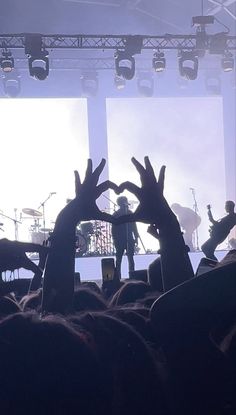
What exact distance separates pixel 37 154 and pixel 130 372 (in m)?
13.0

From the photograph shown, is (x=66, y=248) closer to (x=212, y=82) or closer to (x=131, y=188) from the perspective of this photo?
(x=131, y=188)

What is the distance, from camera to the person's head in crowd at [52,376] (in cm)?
112

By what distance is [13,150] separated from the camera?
13766 mm

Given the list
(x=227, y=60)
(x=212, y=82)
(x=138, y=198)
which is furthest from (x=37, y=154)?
(x=138, y=198)

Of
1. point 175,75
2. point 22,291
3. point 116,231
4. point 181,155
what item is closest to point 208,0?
point 175,75

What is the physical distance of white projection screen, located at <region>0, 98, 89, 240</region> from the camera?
44.7ft

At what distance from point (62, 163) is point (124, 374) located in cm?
1297

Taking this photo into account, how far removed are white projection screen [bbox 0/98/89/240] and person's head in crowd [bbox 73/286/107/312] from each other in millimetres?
11400

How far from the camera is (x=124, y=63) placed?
1110 centimetres

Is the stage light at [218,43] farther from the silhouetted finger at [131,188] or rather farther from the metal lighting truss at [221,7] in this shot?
the silhouetted finger at [131,188]

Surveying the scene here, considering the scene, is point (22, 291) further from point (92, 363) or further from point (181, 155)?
point (181, 155)

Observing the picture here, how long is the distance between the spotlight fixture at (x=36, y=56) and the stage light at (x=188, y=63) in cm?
272

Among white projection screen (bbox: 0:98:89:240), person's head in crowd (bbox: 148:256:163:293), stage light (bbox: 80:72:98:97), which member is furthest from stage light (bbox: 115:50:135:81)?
person's head in crowd (bbox: 148:256:163:293)

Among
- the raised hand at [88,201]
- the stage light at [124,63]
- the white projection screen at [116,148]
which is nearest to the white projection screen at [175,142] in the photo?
the white projection screen at [116,148]
